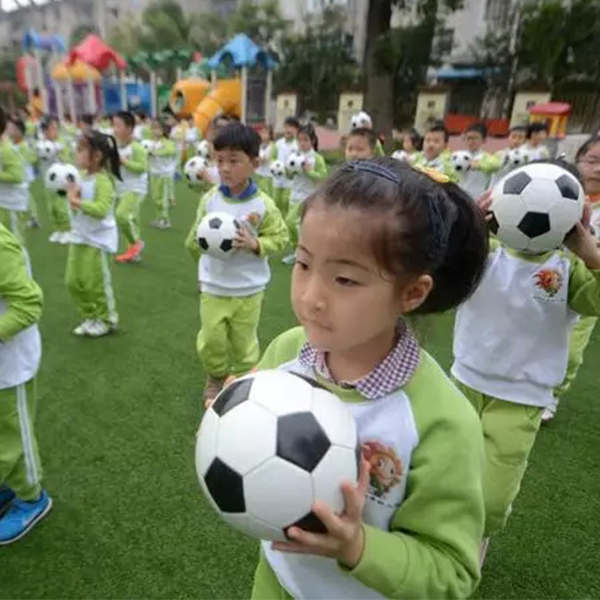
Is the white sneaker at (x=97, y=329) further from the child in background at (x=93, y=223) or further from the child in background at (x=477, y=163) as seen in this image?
the child in background at (x=477, y=163)

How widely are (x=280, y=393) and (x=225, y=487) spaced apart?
0.18 metres

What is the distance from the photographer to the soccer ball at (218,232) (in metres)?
2.92

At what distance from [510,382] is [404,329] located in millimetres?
1063

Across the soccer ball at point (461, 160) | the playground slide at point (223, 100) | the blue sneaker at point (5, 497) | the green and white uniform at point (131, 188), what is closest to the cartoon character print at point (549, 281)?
the blue sneaker at point (5, 497)

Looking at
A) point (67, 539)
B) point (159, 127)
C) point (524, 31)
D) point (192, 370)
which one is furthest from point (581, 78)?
point (67, 539)

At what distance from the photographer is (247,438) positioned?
89 cm

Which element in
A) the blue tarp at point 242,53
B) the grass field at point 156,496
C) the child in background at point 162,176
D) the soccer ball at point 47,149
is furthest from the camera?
the blue tarp at point 242,53

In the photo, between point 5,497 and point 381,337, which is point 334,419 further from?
point 5,497

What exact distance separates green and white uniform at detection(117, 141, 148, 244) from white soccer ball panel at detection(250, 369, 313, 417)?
5.87m

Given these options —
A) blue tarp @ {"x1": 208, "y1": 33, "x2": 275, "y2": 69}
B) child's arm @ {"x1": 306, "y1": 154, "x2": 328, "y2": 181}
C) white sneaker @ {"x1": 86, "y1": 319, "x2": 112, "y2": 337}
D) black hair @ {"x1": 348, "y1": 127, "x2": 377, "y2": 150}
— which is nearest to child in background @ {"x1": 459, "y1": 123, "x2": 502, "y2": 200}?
child's arm @ {"x1": 306, "y1": 154, "x2": 328, "y2": 181}

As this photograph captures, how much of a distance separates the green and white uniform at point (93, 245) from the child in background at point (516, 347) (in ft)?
9.61

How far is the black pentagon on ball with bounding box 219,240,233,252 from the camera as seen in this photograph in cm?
293

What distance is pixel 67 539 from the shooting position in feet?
7.55

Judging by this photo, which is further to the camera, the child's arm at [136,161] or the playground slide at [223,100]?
the playground slide at [223,100]
